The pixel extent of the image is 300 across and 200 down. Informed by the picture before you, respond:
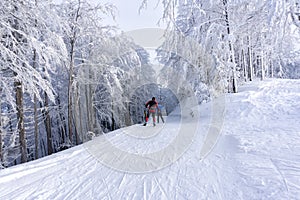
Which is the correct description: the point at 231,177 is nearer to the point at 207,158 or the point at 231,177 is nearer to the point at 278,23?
the point at 207,158

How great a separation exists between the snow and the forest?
291 cm

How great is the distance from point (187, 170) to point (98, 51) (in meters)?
10.8

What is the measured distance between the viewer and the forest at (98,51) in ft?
18.7

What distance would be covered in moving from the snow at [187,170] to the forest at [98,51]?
2905 millimetres

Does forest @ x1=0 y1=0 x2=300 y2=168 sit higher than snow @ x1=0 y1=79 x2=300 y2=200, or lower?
higher

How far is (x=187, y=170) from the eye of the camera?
3.53 metres

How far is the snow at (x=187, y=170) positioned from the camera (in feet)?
9.09

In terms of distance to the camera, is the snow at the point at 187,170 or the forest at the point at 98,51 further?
the forest at the point at 98,51

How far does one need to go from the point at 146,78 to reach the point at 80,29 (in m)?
13.0

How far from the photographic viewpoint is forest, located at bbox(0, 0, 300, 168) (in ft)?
18.7

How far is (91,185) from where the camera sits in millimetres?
3320

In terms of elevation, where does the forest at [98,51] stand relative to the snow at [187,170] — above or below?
above

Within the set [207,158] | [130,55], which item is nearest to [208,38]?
[130,55]

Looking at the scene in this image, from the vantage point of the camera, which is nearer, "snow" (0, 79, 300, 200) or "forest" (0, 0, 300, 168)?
"snow" (0, 79, 300, 200)
